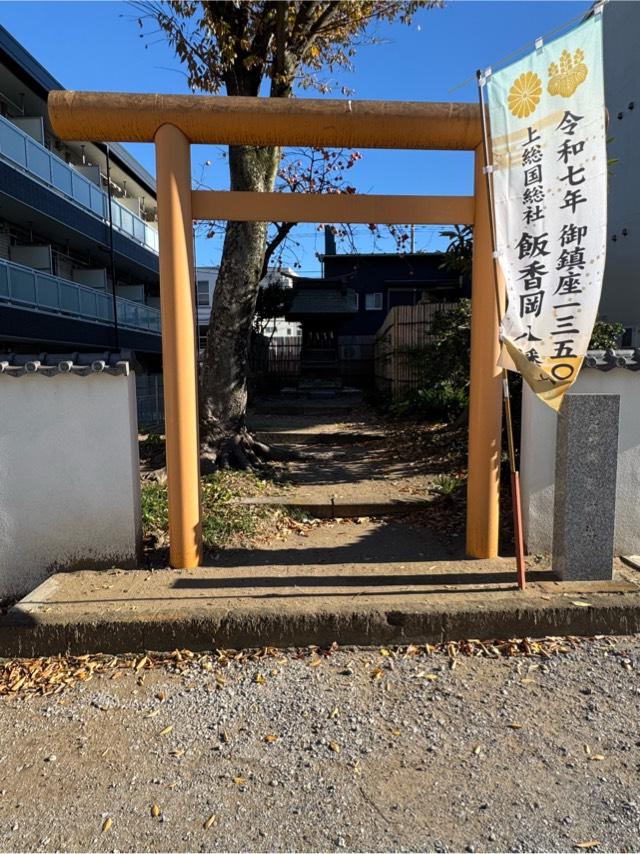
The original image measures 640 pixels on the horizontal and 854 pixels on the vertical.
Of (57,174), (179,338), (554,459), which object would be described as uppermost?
(57,174)

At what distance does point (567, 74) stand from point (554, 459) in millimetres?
2510

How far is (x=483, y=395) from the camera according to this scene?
13.8ft

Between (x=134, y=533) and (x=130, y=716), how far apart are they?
153cm

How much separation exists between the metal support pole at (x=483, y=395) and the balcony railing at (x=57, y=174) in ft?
42.7

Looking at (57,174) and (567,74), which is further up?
(57,174)

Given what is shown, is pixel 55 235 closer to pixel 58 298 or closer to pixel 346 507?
pixel 58 298

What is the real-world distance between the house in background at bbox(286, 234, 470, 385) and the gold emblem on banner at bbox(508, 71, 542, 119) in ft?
47.6

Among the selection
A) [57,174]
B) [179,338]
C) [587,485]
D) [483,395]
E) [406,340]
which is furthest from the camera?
[57,174]

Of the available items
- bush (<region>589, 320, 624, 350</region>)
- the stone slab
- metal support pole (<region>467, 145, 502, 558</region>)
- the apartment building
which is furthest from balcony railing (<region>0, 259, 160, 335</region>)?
bush (<region>589, 320, 624, 350</region>)

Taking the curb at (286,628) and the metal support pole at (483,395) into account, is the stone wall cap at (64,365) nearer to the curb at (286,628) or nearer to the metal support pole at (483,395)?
the curb at (286,628)

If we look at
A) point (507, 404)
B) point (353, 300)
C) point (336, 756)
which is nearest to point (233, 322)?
point (507, 404)

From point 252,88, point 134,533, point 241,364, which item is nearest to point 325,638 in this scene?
point 134,533

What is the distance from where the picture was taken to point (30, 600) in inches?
143

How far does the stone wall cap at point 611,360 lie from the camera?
13.3 feet
